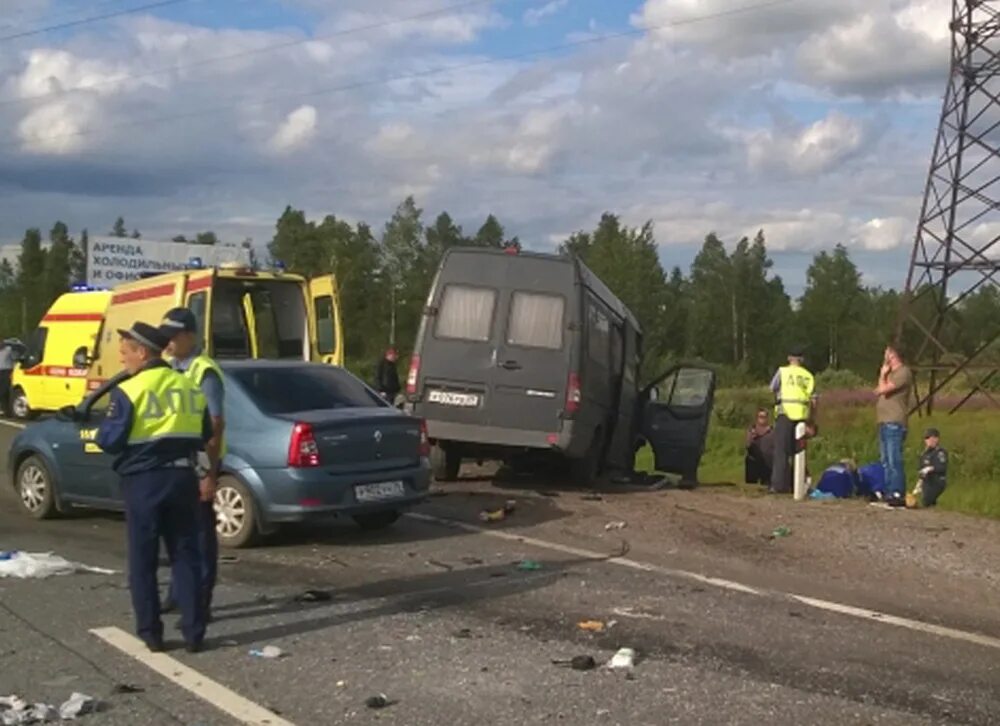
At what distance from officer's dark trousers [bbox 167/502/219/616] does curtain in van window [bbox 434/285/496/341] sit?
7074 mm

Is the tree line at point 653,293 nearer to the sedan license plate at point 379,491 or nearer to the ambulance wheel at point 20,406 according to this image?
the ambulance wheel at point 20,406

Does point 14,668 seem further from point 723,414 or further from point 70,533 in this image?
point 723,414

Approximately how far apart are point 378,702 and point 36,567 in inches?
156

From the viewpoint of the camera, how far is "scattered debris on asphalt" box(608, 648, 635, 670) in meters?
6.45

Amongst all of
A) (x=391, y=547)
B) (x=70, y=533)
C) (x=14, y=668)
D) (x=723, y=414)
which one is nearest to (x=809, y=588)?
(x=391, y=547)

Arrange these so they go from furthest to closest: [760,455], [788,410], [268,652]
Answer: [760,455], [788,410], [268,652]

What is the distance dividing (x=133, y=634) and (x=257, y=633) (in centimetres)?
66

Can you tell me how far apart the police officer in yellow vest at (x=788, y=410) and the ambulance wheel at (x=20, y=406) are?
15.9m

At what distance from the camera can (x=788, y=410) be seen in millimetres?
14664

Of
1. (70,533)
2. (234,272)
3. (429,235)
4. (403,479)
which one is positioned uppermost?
(429,235)

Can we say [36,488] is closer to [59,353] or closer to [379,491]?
[379,491]

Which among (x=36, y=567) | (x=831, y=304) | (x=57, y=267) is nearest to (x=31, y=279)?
(x=57, y=267)

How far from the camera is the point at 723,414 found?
38.2 meters

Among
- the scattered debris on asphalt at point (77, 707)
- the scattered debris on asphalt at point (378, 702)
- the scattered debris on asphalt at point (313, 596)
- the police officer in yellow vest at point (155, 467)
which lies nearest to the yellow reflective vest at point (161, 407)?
the police officer in yellow vest at point (155, 467)
